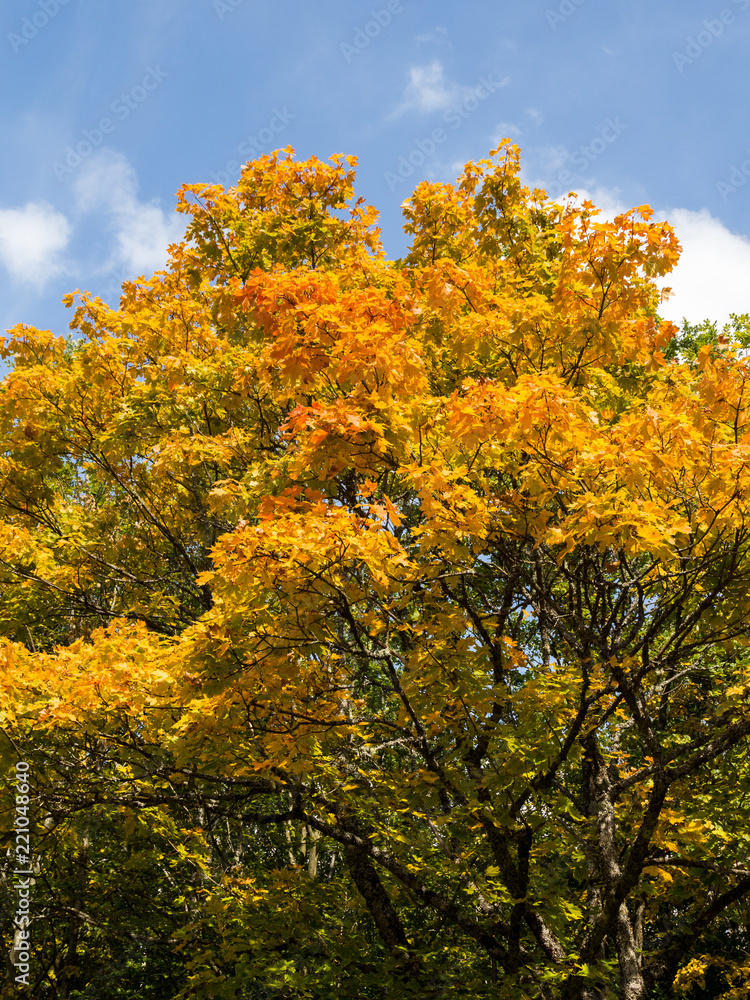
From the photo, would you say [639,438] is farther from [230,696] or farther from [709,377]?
[230,696]

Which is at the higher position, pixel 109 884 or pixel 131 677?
pixel 131 677

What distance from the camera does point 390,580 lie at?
4801 millimetres

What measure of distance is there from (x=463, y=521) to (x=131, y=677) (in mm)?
2787

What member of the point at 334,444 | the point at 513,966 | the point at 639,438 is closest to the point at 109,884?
the point at 513,966

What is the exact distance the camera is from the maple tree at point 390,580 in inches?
A: 189

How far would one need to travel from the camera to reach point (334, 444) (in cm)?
509

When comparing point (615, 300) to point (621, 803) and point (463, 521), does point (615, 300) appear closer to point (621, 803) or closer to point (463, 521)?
point (463, 521)

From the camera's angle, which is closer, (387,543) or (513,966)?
(387,543)

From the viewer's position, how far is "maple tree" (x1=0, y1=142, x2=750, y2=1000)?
15.8 feet

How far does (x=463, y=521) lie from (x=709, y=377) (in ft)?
6.84

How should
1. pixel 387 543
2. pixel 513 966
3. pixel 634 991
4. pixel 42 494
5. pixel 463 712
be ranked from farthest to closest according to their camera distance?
pixel 42 494
pixel 634 991
pixel 513 966
pixel 463 712
pixel 387 543

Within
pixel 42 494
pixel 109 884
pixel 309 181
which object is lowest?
pixel 109 884

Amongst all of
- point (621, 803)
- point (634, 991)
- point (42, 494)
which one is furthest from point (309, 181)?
point (634, 991)

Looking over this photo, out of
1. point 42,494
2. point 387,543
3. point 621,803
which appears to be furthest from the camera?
point 42,494
